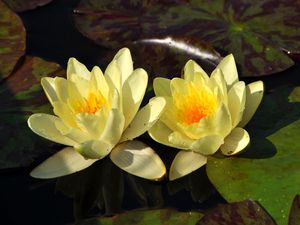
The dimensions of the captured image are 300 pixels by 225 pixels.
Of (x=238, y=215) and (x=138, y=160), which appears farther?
(x=138, y=160)

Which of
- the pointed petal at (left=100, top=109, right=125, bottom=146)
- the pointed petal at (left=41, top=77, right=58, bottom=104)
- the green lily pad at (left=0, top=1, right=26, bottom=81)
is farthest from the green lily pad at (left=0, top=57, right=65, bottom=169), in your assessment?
the pointed petal at (left=100, top=109, right=125, bottom=146)

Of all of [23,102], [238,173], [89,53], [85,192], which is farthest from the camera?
[89,53]

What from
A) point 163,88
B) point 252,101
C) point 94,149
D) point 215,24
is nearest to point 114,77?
point 163,88

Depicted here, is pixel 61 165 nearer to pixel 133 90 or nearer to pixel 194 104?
pixel 133 90

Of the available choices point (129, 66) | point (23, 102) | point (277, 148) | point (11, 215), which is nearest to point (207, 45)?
point (129, 66)

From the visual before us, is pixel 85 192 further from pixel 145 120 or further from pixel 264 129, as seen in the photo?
pixel 264 129

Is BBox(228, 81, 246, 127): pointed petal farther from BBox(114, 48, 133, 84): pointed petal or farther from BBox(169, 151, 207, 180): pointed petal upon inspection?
BBox(114, 48, 133, 84): pointed petal
